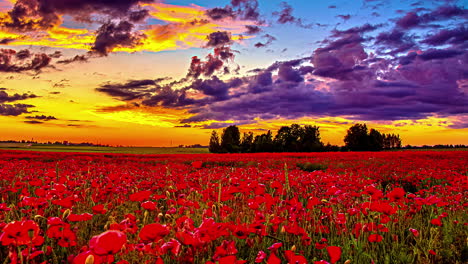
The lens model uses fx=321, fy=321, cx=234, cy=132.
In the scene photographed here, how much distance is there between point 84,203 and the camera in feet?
18.1

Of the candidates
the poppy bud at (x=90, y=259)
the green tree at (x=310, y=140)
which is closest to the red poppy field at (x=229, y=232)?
the poppy bud at (x=90, y=259)

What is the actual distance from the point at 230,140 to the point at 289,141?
1320 cm

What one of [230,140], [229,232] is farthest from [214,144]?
[229,232]

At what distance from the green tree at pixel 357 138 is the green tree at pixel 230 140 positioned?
27.6 metres

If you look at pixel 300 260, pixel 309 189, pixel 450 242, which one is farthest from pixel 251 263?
pixel 309 189

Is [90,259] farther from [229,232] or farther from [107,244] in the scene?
[229,232]

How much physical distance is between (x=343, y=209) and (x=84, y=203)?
451cm

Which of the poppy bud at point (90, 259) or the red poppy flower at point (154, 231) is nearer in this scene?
the poppy bud at point (90, 259)

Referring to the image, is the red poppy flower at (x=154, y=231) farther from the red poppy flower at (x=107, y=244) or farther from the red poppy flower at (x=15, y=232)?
the red poppy flower at (x=15, y=232)

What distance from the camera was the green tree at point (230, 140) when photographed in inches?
2832

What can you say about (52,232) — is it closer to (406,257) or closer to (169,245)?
(169,245)

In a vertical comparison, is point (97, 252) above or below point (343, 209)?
above

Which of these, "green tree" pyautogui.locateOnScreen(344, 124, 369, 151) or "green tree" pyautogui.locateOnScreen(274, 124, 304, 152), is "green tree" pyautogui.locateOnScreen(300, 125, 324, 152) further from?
"green tree" pyautogui.locateOnScreen(344, 124, 369, 151)

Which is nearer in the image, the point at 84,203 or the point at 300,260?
the point at 300,260
